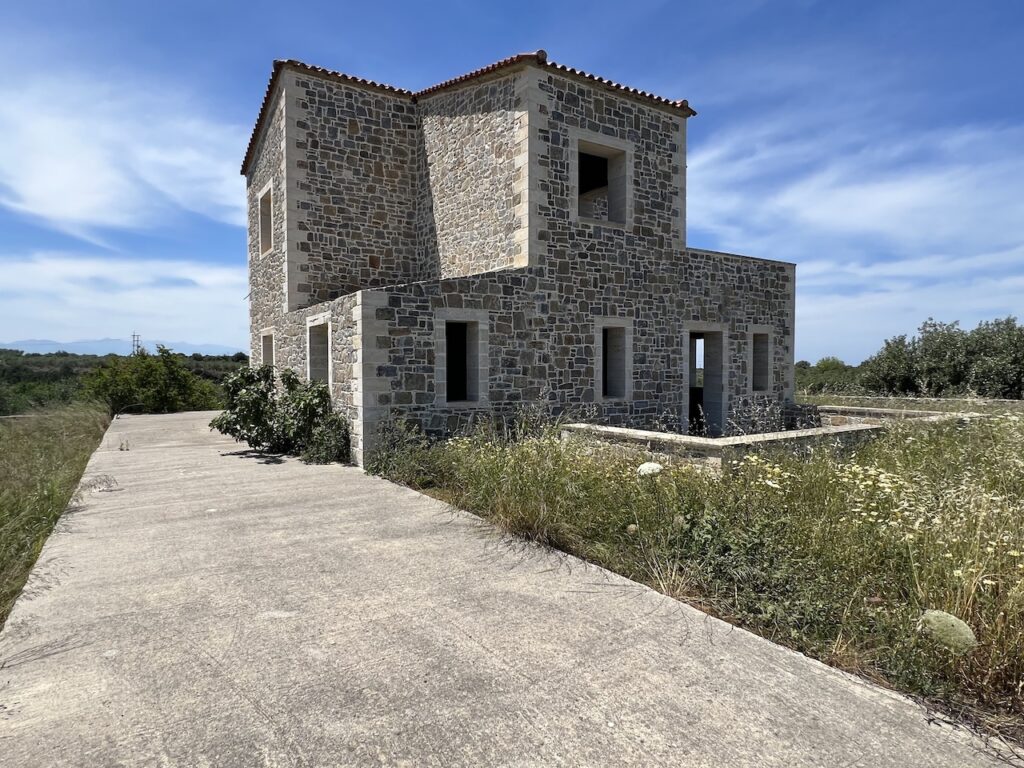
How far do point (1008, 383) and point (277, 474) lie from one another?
2104 centimetres

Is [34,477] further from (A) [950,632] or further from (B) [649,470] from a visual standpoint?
(A) [950,632]

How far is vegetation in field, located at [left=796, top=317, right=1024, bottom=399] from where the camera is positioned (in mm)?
17391

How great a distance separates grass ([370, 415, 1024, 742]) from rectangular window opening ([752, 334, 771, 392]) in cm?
697

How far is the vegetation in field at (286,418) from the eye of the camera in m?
8.53

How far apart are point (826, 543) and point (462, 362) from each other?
263 inches

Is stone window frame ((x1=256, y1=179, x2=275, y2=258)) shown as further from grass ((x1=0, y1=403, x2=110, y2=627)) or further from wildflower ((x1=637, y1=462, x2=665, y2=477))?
wildflower ((x1=637, y1=462, x2=665, y2=477))

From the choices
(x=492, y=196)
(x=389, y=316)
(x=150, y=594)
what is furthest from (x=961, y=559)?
(x=492, y=196)

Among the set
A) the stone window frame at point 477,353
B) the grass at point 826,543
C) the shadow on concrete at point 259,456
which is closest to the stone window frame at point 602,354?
the stone window frame at point 477,353

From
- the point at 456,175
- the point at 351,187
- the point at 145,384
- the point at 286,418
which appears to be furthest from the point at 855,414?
the point at 145,384

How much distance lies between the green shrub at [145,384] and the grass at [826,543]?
1552cm

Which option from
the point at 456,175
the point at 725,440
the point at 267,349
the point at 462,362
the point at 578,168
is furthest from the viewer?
the point at 267,349

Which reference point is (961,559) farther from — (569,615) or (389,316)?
(389,316)

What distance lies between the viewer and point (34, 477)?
662cm

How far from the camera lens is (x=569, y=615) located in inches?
128
